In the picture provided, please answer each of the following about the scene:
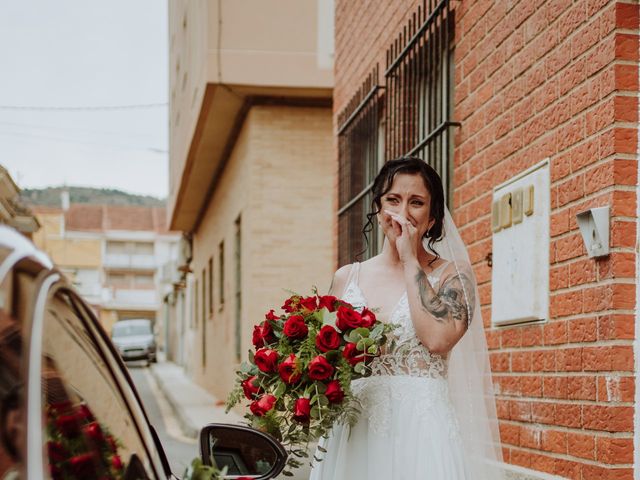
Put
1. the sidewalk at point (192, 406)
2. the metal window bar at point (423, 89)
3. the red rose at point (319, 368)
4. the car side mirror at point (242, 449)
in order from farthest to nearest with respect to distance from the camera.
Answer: the sidewalk at point (192, 406), the metal window bar at point (423, 89), the red rose at point (319, 368), the car side mirror at point (242, 449)

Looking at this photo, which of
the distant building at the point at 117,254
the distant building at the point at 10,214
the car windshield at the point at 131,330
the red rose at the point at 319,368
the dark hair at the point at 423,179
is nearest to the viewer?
the distant building at the point at 10,214

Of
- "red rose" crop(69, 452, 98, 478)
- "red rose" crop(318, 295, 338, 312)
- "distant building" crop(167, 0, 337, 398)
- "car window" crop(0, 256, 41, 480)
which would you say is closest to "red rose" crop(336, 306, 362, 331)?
"red rose" crop(318, 295, 338, 312)

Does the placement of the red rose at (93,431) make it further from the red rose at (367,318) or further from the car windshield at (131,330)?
the car windshield at (131,330)

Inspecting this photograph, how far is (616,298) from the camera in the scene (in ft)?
13.2

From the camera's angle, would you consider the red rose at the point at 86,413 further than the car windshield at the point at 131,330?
No

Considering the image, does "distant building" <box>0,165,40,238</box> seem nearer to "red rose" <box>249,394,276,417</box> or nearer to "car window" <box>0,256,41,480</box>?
"car window" <box>0,256,41,480</box>

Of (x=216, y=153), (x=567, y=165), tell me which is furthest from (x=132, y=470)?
(x=216, y=153)

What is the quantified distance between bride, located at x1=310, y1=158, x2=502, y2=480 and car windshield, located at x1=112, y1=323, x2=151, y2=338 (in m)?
41.8

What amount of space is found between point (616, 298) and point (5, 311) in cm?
300

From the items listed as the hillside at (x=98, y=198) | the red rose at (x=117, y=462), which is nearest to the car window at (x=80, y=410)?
the red rose at (x=117, y=462)

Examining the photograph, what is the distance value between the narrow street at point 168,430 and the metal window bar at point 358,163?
7.28 ft

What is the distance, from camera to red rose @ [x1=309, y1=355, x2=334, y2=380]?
11.8 ft

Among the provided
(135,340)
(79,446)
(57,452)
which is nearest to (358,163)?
(79,446)

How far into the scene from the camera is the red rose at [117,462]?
1.88 m
